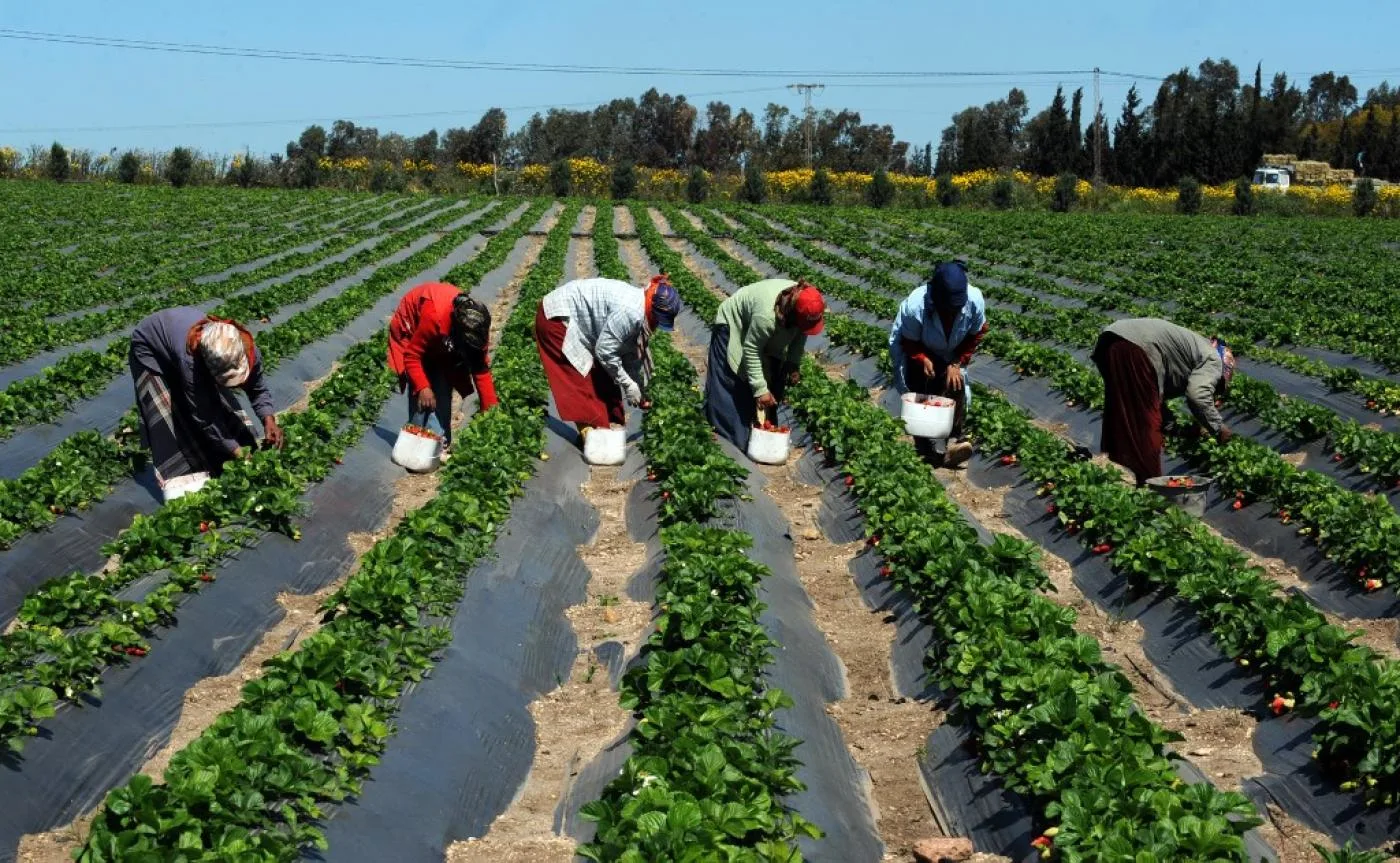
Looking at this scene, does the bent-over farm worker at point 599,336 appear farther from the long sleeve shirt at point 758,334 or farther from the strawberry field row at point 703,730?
the strawberry field row at point 703,730

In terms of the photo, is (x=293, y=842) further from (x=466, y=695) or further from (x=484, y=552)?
(x=484, y=552)

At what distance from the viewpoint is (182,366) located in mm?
8062

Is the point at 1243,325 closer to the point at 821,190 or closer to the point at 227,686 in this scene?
the point at 227,686

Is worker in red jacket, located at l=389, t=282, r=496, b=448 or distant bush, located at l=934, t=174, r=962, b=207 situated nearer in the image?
worker in red jacket, located at l=389, t=282, r=496, b=448

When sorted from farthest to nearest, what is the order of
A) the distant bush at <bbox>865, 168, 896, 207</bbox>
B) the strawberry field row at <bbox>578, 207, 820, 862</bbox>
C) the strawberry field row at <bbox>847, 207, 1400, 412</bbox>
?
the distant bush at <bbox>865, 168, 896, 207</bbox> → the strawberry field row at <bbox>847, 207, 1400, 412</bbox> → the strawberry field row at <bbox>578, 207, 820, 862</bbox>

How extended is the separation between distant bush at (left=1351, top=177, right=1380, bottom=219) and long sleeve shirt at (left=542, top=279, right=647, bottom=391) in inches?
1952

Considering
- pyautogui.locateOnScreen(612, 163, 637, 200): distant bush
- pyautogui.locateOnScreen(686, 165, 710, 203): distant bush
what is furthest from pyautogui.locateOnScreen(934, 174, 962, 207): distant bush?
pyautogui.locateOnScreen(612, 163, 637, 200): distant bush

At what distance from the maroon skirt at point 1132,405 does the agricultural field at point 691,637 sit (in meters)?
0.24

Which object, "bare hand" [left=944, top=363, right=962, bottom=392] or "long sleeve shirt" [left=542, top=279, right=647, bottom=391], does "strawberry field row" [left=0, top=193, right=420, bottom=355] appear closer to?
"long sleeve shirt" [left=542, top=279, right=647, bottom=391]

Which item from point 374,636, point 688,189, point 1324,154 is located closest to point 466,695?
point 374,636

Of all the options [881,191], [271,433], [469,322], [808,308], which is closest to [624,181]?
[881,191]

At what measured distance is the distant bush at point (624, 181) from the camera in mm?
65375

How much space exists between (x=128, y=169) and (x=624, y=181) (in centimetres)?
2463

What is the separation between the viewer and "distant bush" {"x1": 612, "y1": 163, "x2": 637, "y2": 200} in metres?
65.4
